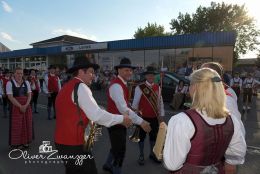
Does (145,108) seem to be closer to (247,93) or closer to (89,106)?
(89,106)

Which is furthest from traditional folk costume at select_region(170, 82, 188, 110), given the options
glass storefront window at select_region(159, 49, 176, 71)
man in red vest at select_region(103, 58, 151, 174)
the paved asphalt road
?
glass storefront window at select_region(159, 49, 176, 71)

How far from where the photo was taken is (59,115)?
124 inches

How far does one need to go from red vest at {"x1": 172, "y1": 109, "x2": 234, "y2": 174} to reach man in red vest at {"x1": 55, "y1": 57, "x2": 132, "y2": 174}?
109 cm

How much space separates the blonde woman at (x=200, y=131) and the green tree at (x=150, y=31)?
58.3 m

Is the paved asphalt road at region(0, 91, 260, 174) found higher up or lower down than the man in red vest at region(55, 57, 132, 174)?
lower down

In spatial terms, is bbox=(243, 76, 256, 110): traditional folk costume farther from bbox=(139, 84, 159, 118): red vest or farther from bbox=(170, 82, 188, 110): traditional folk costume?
bbox=(139, 84, 159, 118): red vest

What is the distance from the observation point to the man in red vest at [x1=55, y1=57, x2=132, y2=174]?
3.00 metres

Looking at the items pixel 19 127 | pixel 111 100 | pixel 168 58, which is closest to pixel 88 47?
pixel 168 58

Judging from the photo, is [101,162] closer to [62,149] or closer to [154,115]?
[154,115]

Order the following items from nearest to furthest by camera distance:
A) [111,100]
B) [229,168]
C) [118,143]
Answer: [229,168] → [118,143] → [111,100]

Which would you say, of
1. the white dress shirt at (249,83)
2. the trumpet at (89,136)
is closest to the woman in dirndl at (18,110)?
the trumpet at (89,136)

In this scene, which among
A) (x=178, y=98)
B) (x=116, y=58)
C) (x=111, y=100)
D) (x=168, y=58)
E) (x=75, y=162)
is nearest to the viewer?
(x=75, y=162)

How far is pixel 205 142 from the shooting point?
2.12m

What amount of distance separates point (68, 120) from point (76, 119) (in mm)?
84
